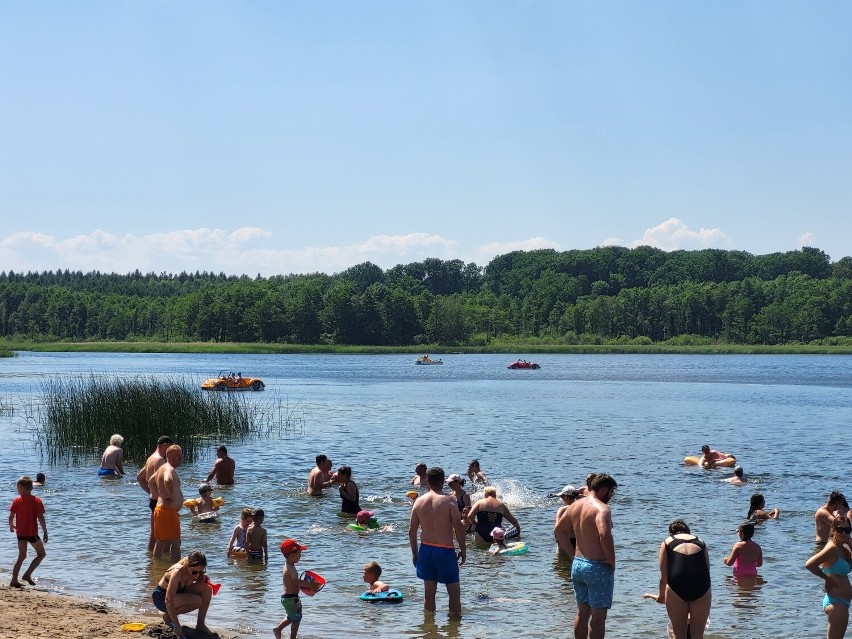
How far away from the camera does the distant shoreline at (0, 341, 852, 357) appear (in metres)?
154

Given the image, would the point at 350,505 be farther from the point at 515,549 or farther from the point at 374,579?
the point at 374,579

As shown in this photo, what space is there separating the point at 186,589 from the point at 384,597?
3834 mm

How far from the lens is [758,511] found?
20438mm

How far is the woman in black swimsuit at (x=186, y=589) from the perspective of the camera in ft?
36.8

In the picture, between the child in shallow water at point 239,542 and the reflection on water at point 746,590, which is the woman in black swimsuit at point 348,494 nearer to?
the child in shallow water at point 239,542

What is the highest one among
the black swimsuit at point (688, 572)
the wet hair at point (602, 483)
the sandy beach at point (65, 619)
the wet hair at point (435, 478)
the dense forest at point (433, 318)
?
the dense forest at point (433, 318)

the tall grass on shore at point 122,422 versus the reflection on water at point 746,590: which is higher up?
the tall grass on shore at point 122,422

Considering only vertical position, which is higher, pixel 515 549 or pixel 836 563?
pixel 836 563

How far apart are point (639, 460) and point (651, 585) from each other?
59.3 ft

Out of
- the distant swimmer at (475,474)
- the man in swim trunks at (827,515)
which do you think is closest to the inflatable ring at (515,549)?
the man in swim trunks at (827,515)

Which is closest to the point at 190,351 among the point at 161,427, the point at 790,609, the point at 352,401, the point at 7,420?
the point at 352,401

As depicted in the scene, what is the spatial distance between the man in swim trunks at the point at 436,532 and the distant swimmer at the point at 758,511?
9898mm

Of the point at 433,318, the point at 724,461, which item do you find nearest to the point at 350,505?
the point at 724,461

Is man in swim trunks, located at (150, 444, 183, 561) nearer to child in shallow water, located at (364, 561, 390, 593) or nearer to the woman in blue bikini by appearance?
child in shallow water, located at (364, 561, 390, 593)
